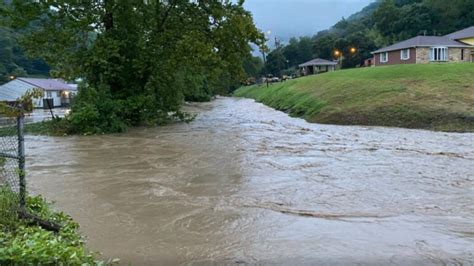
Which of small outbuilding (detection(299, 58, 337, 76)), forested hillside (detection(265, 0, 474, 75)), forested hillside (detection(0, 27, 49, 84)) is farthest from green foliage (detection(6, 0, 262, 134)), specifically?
small outbuilding (detection(299, 58, 337, 76))

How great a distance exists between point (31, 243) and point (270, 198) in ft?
18.1

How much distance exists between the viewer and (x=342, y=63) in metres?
81.6

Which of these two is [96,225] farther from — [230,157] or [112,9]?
[112,9]

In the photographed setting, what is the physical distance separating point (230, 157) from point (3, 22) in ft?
49.2

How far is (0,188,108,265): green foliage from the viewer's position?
3.67 meters

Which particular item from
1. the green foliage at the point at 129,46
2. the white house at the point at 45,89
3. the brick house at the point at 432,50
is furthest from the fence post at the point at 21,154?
the white house at the point at 45,89

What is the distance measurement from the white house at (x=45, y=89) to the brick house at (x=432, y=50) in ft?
132

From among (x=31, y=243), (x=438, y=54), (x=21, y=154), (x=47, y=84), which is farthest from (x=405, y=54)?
(x=31, y=243)

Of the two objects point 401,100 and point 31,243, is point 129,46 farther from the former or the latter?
point 31,243

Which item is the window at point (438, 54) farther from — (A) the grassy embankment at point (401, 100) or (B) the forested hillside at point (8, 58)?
(B) the forested hillside at point (8, 58)

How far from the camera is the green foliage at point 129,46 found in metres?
22.2

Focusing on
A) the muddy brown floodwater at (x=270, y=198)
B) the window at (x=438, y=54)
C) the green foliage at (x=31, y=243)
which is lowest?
the muddy brown floodwater at (x=270, y=198)

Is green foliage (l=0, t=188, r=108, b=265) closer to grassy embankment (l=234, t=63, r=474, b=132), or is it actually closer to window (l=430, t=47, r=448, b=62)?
grassy embankment (l=234, t=63, r=474, b=132)

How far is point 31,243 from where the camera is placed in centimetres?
393
